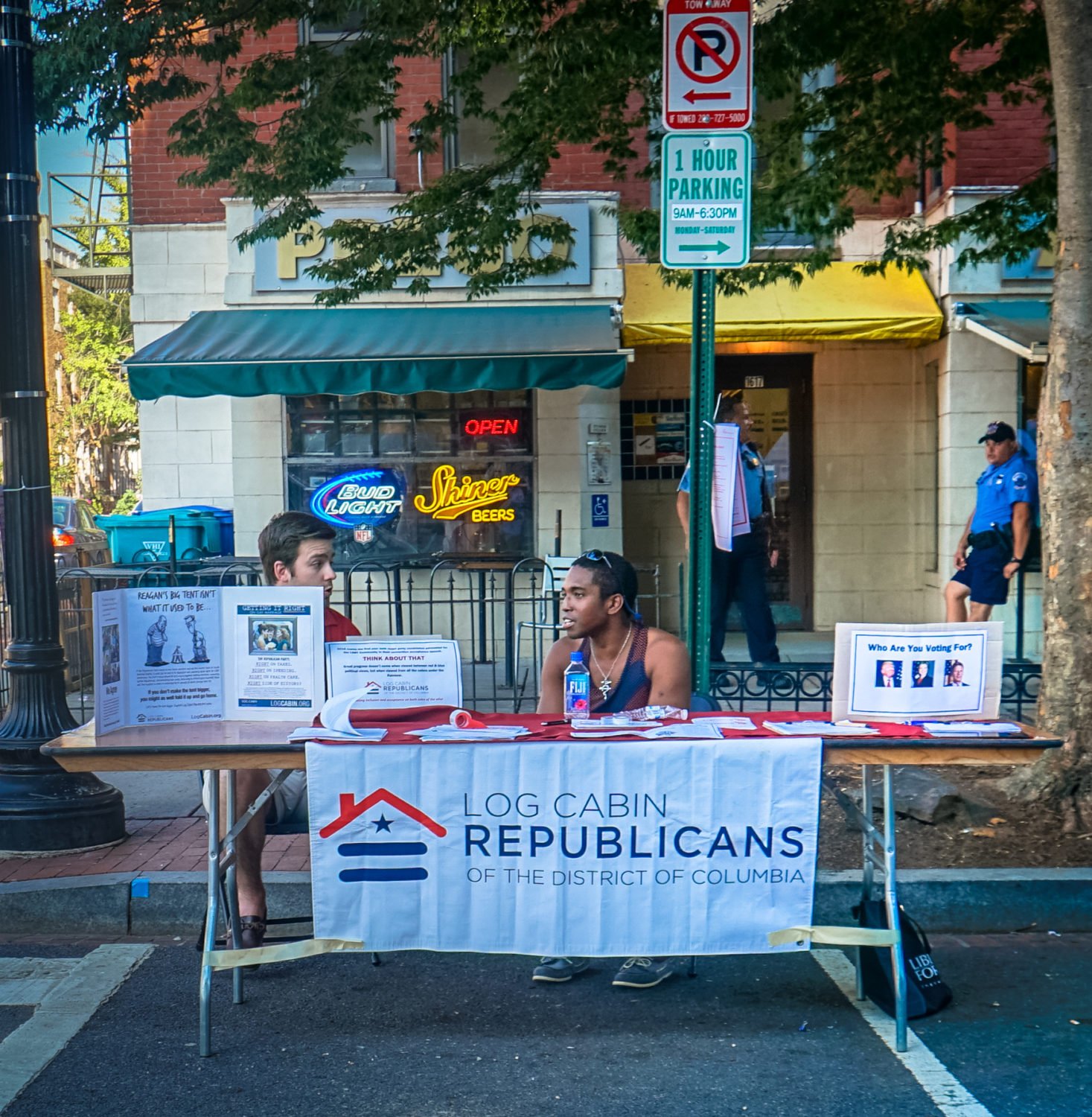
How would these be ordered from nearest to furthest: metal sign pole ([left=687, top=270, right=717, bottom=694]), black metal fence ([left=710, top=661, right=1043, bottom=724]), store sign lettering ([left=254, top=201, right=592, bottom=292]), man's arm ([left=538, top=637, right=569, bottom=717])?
man's arm ([left=538, top=637, right=569, bottom=717]) < metal sign pole ([left=687, top=270, right=717, bottom=694]) < black metal fence ([left=710, top=661, right=1043, bottom=724]) < store sign lettering ([left=254, top=201, right=592, bottom=292])

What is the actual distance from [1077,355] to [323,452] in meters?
7.52

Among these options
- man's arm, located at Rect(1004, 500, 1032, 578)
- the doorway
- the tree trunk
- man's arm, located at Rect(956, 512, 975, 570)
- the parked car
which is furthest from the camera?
the parked car

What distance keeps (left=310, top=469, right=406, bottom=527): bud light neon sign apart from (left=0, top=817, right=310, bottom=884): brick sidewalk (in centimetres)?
585

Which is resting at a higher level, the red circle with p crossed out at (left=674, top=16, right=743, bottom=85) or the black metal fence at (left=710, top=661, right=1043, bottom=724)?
the red circle with p crossed out at (left=674, top=16, right=743, bottom=85)

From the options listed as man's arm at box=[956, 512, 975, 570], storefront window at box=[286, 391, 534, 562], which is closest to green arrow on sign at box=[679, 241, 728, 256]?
man's arm at box=[956, 512, 975, 570]

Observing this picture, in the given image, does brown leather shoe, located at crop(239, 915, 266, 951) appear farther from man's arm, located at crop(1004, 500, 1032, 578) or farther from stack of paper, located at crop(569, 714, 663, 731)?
man's arm, located at crop(1004, 500, 1032, 578)

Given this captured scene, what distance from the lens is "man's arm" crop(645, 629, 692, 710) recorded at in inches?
190

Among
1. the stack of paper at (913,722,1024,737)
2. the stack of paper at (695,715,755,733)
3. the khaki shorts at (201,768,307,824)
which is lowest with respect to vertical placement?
the khaki shorts at (201,768,307,824)

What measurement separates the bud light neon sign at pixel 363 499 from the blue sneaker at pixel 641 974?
7.84 meters

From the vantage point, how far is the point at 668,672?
484 centimetres

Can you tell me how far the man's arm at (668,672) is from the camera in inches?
190

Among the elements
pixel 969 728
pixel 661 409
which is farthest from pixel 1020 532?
pixel 969 728

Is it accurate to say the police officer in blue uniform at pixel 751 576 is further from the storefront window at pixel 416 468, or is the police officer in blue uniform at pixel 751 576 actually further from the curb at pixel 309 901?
the curb at pixel 309 901

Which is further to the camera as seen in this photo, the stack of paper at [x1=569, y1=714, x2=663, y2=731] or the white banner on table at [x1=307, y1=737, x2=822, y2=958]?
the stack of paper at [x1=569, y1=714, x2=663, y2=731]
